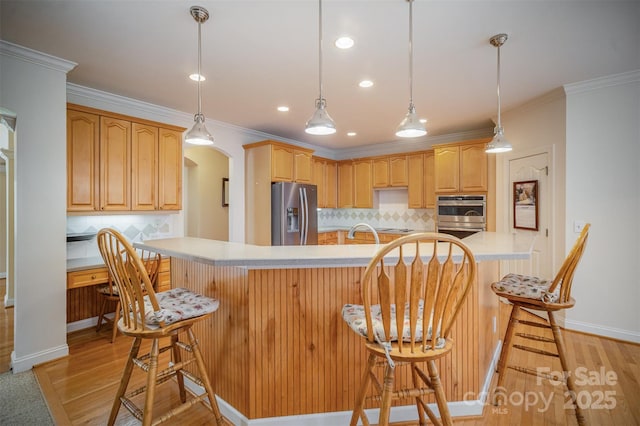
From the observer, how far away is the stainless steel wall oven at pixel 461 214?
14.7 ft

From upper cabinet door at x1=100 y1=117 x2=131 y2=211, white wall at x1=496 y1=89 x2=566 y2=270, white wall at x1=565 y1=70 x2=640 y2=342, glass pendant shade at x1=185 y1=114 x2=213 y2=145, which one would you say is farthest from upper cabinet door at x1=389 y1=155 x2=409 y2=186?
upper cabinet door at x1=100 y1=117 x2=131 y2=211

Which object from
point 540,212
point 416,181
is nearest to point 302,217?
point 416,181

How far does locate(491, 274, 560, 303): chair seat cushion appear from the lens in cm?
186

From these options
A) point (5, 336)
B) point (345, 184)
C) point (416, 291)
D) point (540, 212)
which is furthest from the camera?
point (345, 184)

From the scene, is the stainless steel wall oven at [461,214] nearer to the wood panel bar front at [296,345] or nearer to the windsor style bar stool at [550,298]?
the windsor style bar stool at [550,298]

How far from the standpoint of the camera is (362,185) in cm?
601

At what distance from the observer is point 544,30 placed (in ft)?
7.29

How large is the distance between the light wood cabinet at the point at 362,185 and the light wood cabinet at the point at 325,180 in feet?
1.43

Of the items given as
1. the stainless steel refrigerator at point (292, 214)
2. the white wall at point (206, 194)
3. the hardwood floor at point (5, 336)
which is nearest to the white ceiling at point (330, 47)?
the stainless steel refrigerator at point (292, 214)

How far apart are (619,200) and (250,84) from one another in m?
3.84

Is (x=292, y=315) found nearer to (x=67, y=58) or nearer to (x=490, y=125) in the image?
(x=67, y=58)

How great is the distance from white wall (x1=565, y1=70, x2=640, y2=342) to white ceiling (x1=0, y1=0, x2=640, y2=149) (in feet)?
1.08

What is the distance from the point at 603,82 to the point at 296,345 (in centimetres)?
384

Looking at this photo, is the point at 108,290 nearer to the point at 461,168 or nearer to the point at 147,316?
the point at 147,316
